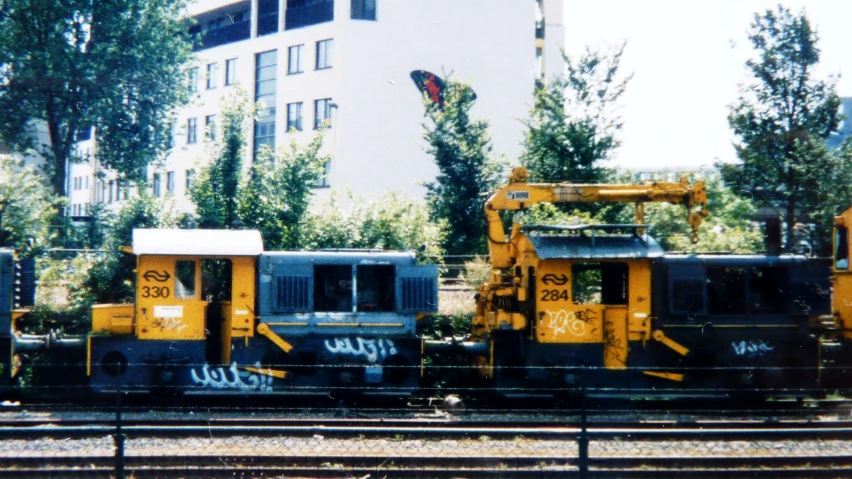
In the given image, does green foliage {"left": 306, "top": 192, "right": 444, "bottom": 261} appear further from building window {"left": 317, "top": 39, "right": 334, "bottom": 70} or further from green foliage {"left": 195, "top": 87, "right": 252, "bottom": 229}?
building window {"left": 317, "top": 39, "right": 334, "bottom": 70}

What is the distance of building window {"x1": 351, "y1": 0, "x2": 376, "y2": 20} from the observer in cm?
3422

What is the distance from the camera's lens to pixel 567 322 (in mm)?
13922

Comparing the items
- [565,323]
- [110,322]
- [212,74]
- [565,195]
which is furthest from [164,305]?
[212,74]

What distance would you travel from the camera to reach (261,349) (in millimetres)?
13703

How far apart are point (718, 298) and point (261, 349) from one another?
28.4ft

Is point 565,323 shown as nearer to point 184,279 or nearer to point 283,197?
point 184,279

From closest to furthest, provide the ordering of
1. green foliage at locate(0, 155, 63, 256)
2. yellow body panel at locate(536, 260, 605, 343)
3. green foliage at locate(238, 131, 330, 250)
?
yellow body panel at locate(536, 260, 605, 343)
green foliage at locate(0, 155, 63, 256)
green foliage at locate(238, 131, 330, 250)

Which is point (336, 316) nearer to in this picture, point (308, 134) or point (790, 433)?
point (790, 433)

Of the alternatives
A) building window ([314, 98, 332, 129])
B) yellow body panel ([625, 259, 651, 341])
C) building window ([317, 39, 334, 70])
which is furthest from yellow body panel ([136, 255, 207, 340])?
building window ([317, 39, 334, 70])

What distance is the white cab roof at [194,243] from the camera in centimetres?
1336

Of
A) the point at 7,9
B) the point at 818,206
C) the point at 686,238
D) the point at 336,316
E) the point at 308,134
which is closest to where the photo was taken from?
the point at 336,316

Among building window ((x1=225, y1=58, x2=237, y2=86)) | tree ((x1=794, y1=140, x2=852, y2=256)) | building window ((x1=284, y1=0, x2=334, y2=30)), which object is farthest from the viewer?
building window ((x1=225, y1=58, x2=237, y2=86))

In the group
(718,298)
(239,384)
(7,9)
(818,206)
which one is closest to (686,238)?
(818,206)

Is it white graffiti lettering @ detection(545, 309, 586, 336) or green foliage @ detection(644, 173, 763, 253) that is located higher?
green foliage @ detection(644, 173, 763, 253)
